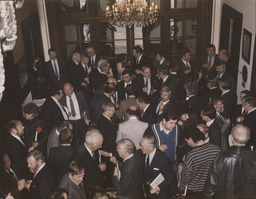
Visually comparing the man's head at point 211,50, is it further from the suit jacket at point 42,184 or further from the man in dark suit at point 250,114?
the suit jacket at point 42,184

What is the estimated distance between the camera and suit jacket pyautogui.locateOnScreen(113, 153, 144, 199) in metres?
4.06

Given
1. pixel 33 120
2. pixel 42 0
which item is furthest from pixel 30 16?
pixel 33 120

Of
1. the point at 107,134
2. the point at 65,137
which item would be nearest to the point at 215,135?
the point at 107,134

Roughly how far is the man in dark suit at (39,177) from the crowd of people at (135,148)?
0.04 feet

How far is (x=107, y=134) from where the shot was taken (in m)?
5.39

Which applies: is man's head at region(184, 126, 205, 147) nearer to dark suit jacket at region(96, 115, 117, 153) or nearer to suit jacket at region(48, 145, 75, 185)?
dark suit jacket at region(96, 115, 117, 153)

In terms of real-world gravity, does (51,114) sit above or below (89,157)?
below

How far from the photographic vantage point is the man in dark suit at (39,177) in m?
4.03

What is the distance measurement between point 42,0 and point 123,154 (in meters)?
7.43

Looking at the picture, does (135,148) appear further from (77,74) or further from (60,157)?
(77,74)

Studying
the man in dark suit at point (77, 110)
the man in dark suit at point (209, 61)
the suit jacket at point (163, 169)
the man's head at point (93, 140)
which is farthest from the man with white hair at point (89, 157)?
the man in dark suit at point (209, 61)

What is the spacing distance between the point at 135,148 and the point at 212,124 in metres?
1.46

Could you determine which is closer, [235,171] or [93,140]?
[235,171]

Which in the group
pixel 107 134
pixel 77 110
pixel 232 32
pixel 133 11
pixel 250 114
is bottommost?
pixel 77 110
